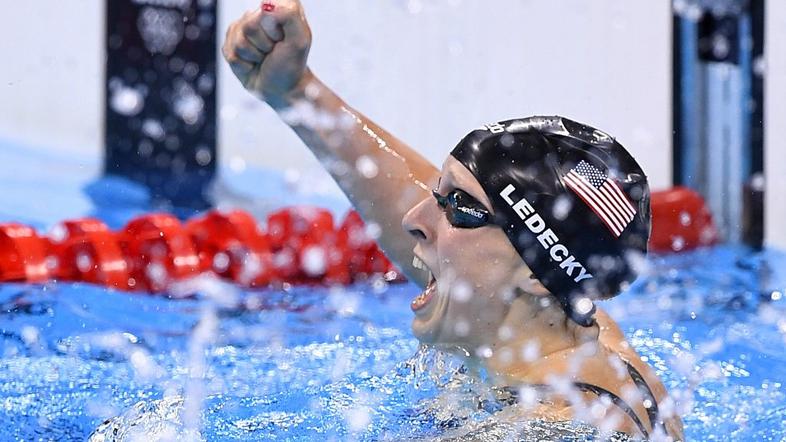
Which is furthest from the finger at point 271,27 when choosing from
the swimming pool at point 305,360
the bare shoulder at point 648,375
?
the bare shoulder at point 648,375

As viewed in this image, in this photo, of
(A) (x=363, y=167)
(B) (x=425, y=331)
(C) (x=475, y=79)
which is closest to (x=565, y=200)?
(B) (x=425, y=331)

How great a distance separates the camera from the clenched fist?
2.13 m

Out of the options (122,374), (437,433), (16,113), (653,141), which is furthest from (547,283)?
(16,113)

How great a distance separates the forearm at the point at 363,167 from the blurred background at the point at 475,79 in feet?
12.2

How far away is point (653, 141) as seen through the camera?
649 centimetres

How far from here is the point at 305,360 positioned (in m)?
3.23

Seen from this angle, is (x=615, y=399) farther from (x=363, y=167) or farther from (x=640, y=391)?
(x=363, y=167)

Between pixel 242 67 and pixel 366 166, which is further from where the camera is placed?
Answer: pixel 366 166

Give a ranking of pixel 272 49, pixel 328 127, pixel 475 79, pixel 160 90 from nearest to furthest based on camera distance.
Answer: pixel 272 49 → pixel 328 127 → pixel 160 90 → pixel 475 79

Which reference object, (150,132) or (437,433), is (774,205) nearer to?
(150,132)

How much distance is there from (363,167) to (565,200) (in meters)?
0.61

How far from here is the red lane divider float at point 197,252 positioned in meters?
4.21

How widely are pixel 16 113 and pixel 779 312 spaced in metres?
5.24

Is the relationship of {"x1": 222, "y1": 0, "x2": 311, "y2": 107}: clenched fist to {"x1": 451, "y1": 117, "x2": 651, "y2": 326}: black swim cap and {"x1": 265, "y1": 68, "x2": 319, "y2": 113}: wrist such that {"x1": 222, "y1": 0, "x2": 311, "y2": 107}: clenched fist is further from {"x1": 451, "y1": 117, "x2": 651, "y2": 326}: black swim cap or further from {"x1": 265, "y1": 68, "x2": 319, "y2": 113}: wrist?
{"x1": 451, "y1": 117, "x2": 651, "y2": 326}: black swim cap
